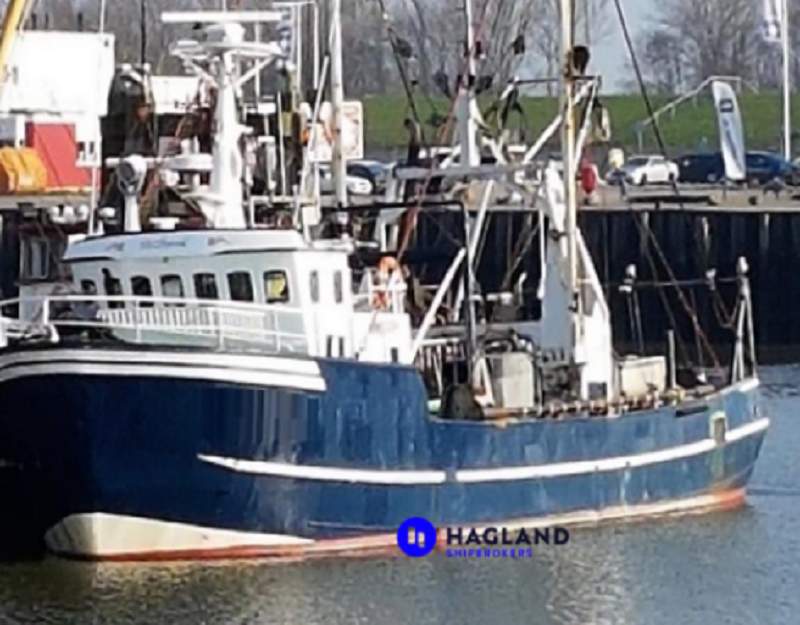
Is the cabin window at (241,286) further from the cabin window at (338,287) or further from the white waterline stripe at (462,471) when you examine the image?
the white waterline stripe at (462,471)

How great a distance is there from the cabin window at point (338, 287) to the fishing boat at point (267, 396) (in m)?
0.03

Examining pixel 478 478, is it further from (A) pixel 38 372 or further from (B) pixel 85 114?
(B) pixel 85 114

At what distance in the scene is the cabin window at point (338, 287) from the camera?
97.2 feet

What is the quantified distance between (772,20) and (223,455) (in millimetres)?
40641

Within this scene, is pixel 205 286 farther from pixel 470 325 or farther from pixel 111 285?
pixel 470 325

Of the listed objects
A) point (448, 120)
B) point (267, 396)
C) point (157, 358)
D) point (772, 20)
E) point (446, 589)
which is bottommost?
point (446, 589)

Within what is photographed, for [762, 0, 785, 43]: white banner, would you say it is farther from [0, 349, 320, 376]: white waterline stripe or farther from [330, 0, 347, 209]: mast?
[0, 349, 320, 376]: white waterline stripe

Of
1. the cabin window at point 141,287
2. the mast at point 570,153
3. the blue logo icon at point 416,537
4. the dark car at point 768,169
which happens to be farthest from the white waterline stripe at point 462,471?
the dark car at point 768,169

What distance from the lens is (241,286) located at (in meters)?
29.1

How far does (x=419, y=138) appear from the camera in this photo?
33781 millimetres

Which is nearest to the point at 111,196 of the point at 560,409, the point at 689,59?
the point at 560,409

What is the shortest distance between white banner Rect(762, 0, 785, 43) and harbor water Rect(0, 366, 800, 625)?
36.3 m

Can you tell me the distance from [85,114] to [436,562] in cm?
3238

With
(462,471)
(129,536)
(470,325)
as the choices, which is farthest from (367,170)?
(129,536)
